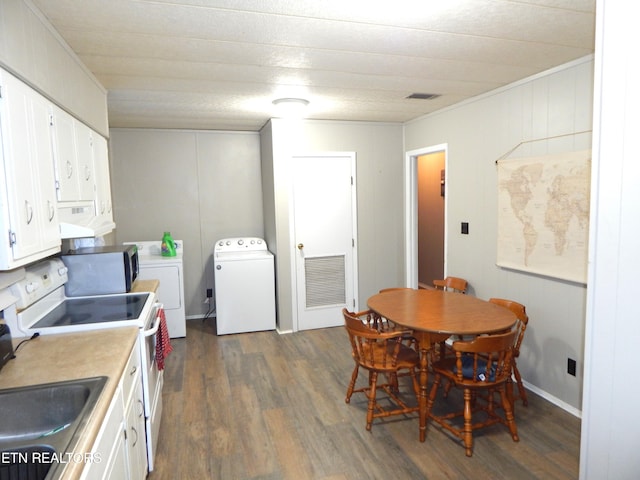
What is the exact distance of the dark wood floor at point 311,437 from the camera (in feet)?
7.70

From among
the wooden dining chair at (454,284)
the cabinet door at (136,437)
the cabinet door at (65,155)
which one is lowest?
the cabinet door at (136,437)

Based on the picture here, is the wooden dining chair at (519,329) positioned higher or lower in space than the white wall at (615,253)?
lower

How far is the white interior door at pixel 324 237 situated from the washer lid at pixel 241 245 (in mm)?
653

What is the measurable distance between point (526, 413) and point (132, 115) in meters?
4.23

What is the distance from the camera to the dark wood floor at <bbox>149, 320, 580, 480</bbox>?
2346 mm

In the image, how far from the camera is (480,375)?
247 centimetres

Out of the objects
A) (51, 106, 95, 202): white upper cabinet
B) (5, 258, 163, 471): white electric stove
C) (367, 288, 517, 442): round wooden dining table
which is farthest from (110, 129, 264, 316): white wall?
(367, 288, 517, 442): round wooden dining table

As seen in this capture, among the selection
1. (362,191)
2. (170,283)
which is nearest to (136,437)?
(170,283)

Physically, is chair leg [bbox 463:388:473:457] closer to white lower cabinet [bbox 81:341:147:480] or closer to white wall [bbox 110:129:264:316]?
white lower cabinet [bbox 81:341:147:480]

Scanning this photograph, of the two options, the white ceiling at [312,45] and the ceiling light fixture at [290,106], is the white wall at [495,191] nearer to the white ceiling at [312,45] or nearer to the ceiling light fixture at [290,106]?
the white ceiling at [312,45]

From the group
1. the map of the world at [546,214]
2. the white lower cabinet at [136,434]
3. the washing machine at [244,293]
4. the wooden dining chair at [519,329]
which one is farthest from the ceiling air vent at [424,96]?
the white lower cabinet at [136,434]

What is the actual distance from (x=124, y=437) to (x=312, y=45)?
6.88ft

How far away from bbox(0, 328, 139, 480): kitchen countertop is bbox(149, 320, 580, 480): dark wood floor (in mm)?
909

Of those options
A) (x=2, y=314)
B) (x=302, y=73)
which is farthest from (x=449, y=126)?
(x=2, y=314)
